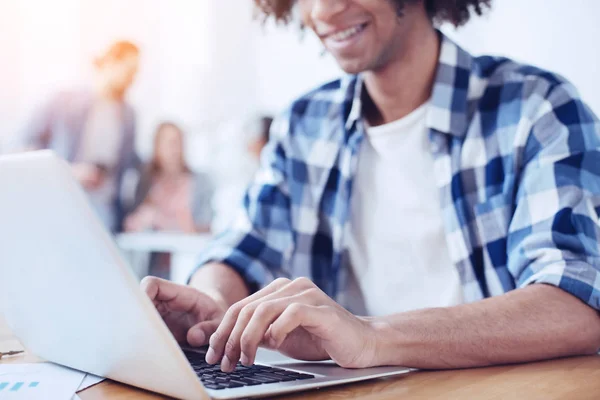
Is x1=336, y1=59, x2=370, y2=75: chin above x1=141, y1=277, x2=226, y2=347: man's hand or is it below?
above

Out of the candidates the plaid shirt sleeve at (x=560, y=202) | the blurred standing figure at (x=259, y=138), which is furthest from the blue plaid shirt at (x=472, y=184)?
the blurred standing figure at (x=259, y=138)

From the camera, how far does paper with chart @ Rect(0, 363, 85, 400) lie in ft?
1.73

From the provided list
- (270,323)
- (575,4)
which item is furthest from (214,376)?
(575,4)

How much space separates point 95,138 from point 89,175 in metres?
0.18

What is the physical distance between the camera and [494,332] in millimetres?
676

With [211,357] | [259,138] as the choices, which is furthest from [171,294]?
Result: [259,138]

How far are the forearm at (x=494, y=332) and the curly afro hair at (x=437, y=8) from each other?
0.60 meters

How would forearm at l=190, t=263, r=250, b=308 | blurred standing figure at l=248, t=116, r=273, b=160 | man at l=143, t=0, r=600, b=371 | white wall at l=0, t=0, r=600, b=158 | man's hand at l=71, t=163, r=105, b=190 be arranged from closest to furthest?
man at l=143, t=0, r=600, b=371 → forearm at l=190, t=263, r=250, b=308 → blurred standing figure at l=248, t=116, r=273, b=160 → man's hand at l=71, t=163, r=105, b=190 → white wall at l=0, t=0, r=600, b=158

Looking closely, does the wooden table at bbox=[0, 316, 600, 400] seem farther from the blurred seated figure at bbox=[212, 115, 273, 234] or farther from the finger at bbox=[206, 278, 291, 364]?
the blurred seated figure at bbox=[212, 115, 273, 234]

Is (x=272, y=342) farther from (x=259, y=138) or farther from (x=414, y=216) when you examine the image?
(x=259, y=138)

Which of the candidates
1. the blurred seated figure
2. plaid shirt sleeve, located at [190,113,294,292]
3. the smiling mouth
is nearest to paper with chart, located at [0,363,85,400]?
plaid shirt sleeve, located at [190,113,294,292]

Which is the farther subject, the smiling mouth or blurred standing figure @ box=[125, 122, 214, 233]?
blurred standing figure @ box=[125, 122, 214, 233]

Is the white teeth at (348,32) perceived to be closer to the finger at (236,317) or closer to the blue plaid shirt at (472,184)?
the blue plaid shirt at (472,184)

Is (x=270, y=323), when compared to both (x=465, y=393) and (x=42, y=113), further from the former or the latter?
(x=42, y=113)
